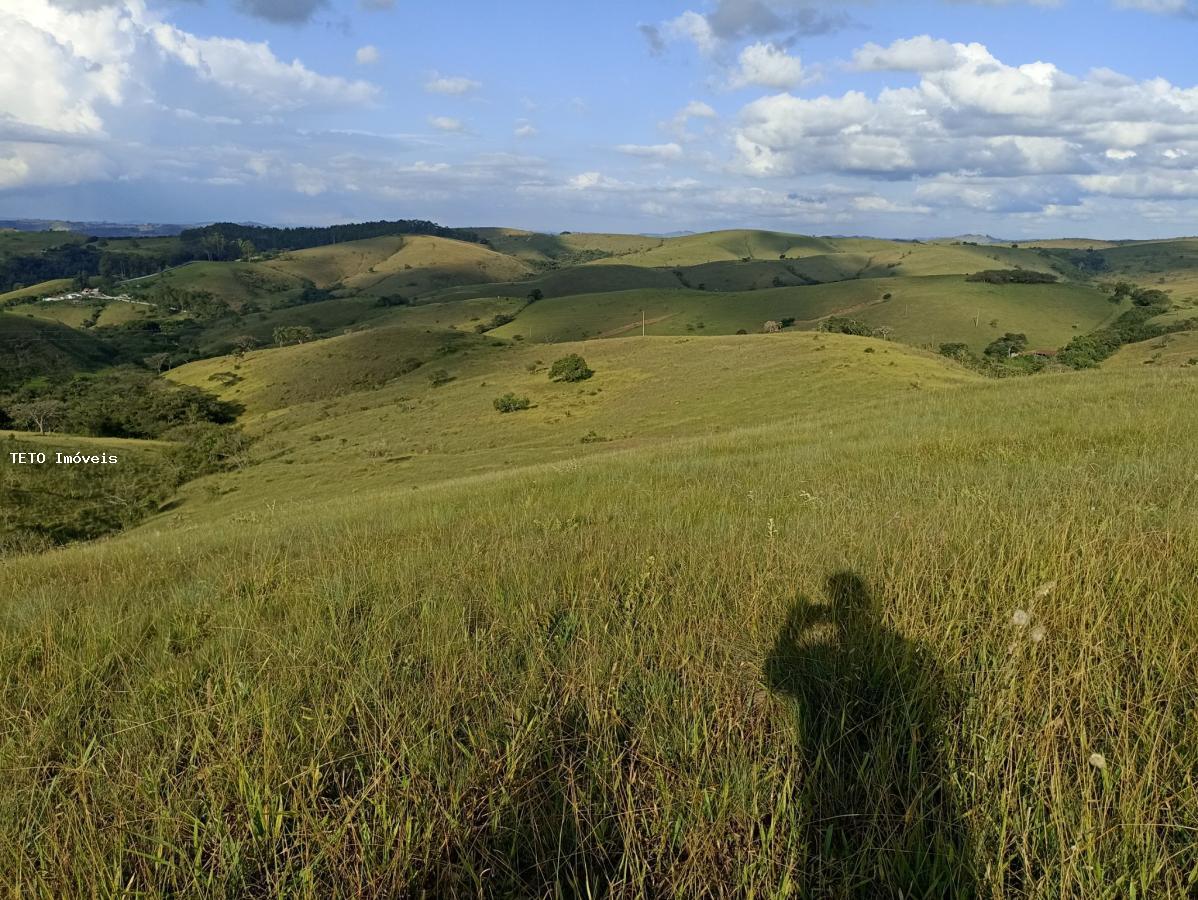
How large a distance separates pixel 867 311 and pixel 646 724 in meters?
143

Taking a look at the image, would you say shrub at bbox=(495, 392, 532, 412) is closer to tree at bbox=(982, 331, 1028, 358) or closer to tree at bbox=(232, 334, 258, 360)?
tree at bbox=(982, 331, 1028, 358)

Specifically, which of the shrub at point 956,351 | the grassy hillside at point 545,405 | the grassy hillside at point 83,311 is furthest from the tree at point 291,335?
the shrub at point 956,351

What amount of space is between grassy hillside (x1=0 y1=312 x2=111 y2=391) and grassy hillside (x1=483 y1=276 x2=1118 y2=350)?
86534mm

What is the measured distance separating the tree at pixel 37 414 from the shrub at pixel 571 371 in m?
59.0

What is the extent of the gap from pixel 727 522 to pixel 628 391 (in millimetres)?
49735

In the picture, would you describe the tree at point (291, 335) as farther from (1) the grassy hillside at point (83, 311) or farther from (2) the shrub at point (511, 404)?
(2) the shrub at point (511, 404)

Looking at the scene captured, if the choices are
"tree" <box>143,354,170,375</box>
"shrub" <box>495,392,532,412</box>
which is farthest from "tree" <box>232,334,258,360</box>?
"shrub" <box>495,392,532,412</box>

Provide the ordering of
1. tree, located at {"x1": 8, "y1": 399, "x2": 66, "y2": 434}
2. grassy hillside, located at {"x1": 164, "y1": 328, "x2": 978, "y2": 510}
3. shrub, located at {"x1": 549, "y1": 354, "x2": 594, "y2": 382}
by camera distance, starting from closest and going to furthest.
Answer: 1. grassy hillside, located at {"x1": 164, "y1": 328, "x2": 978, "y2": 510}
2. shrub, located at {"x1": 549, "y1": 354, "x2": 594, "y2": 382}
3. tree, located at {"x1": 8, "y1": 399, "x2": 66, "y2": 434}

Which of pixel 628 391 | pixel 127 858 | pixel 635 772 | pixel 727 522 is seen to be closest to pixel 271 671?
pixel 127 858

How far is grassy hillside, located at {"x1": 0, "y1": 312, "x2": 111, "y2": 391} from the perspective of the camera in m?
117

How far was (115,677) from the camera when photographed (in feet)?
11.9

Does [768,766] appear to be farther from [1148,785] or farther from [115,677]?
[115,677]

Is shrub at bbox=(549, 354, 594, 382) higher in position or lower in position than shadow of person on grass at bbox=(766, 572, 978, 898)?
lower

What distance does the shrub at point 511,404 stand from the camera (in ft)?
181
